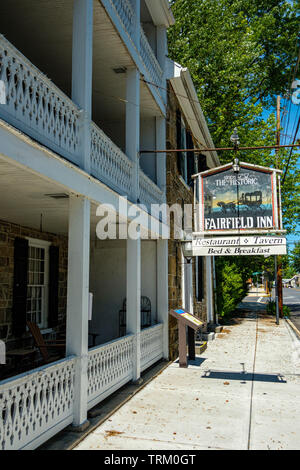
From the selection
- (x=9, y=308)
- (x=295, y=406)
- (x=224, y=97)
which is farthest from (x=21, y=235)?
(x=224, y=97)

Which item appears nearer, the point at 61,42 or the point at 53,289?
the point at 61,42

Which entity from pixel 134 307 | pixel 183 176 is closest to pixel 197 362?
pixel 134 307

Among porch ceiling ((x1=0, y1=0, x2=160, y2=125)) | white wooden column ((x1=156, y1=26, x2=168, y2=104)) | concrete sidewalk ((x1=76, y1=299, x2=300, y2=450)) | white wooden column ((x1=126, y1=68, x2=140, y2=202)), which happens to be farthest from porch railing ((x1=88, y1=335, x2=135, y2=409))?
white wooden column ((x1=156, y1=26, x2=168, y2=104))

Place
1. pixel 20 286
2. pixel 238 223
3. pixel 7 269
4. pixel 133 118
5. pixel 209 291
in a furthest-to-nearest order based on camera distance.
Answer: pixel 209 291 → pixel 238 223 → pixel 133 118 → pixel 20 286 → pixel 7 269

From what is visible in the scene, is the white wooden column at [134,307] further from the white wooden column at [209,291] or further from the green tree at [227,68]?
the green tree at [227,68]

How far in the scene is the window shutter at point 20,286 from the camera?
7.73m

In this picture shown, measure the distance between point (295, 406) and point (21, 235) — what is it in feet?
19.7

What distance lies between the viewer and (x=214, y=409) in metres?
6.07

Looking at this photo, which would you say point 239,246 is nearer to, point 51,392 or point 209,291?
point 51,392

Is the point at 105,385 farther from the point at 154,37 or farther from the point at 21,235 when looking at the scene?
the point at 154,37

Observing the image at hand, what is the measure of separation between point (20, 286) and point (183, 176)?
6.52 metres

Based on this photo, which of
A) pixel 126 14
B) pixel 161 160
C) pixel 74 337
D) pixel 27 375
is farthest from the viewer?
pixel 161 160

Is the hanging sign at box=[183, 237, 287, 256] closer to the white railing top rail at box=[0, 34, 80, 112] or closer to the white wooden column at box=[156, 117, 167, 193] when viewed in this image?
the white wooden column at box=[156, 117, 167, 193]
